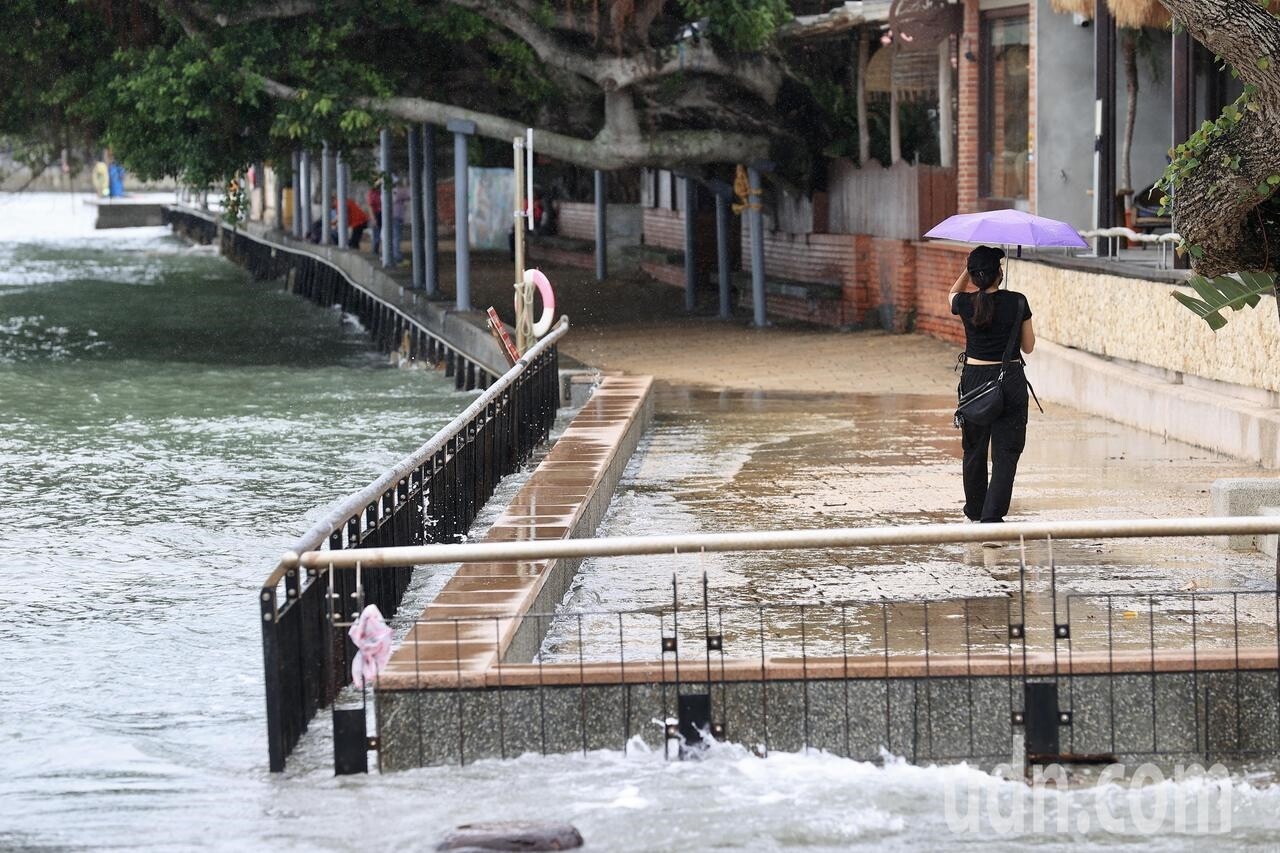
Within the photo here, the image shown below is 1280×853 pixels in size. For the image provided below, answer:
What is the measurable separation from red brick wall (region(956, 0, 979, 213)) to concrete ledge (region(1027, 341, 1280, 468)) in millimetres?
5567

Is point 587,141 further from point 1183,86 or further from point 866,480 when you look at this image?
point 866,480

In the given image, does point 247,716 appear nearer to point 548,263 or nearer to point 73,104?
point 73,104

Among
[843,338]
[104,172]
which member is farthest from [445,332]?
[104,172]

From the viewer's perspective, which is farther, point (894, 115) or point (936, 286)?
point (894, 115)

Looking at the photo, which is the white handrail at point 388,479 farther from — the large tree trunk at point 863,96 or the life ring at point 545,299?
the large tree trunk at point 863,96

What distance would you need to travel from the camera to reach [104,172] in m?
92.2

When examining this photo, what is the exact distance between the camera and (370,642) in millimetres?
7895

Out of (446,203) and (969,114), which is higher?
(969,114)

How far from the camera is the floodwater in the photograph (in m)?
7.48

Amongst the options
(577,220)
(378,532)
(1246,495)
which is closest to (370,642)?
(378,532)

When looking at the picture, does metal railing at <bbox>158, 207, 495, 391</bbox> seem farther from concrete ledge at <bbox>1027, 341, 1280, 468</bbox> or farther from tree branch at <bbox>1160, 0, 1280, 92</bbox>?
tree branch at <bbox>1160, 0, 1280, 92</bbox>

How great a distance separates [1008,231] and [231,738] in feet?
16.7

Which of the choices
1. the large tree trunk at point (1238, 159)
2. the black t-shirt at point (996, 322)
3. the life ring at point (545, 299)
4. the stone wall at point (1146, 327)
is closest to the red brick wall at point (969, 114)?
the stone wall at point (1146, 327)

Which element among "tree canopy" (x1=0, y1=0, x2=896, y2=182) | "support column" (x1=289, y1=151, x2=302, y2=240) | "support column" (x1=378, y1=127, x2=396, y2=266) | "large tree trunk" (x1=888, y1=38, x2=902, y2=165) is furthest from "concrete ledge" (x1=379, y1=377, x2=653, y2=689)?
"support column" (x1=289, y1=151, x2=302, y2=240)
